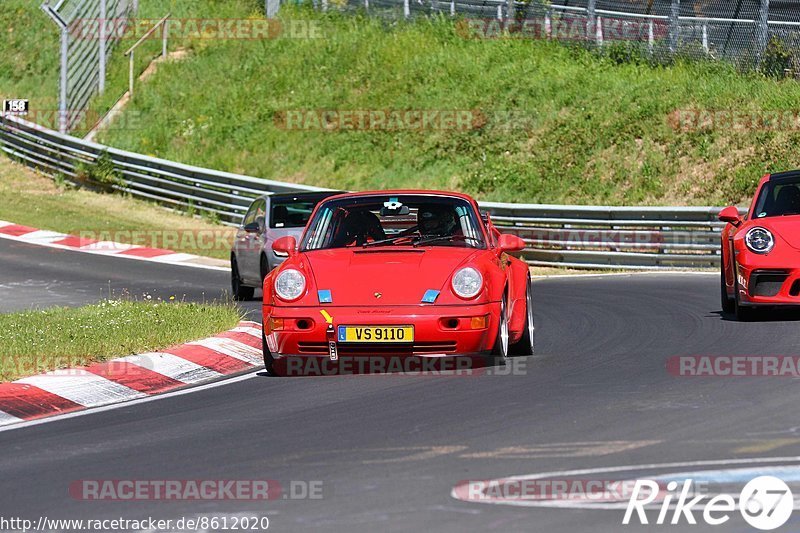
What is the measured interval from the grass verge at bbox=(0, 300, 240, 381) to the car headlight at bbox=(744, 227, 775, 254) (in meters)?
4.53

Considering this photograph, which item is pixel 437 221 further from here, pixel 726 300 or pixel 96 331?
pixel 726 300

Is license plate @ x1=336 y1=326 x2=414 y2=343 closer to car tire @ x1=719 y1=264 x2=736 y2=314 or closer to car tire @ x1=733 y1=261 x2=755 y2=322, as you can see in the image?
car tire @ x1=733 y1=261 x2=755 y2=322

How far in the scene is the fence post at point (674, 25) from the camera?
29156mm

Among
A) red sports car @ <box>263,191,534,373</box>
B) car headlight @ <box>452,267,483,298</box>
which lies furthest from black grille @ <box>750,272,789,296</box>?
car headlight @ <box>452,267,483,298</box>

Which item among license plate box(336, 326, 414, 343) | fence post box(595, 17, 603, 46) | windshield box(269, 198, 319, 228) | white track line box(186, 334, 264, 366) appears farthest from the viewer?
fence post box(595, 17, 603, 46)

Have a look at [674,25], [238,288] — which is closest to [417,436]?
[238,288]

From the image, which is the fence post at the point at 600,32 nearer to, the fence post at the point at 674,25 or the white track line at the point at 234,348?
the fence post at the point at 674,25

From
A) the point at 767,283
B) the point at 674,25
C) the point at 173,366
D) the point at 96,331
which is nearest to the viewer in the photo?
the point at 173,366

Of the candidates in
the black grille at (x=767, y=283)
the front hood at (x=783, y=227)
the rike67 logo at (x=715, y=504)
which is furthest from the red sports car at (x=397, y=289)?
the rike67 logo at (x=715, y=504)

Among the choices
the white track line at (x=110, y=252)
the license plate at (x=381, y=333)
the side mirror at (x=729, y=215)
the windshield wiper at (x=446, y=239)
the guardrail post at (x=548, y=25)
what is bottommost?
the white track line at (x=110, y=252)

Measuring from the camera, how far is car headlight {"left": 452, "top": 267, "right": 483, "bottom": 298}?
361 inches

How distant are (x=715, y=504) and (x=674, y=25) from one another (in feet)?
84.8

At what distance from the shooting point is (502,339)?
954 centimetres

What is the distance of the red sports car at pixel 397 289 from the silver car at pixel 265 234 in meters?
5.95
